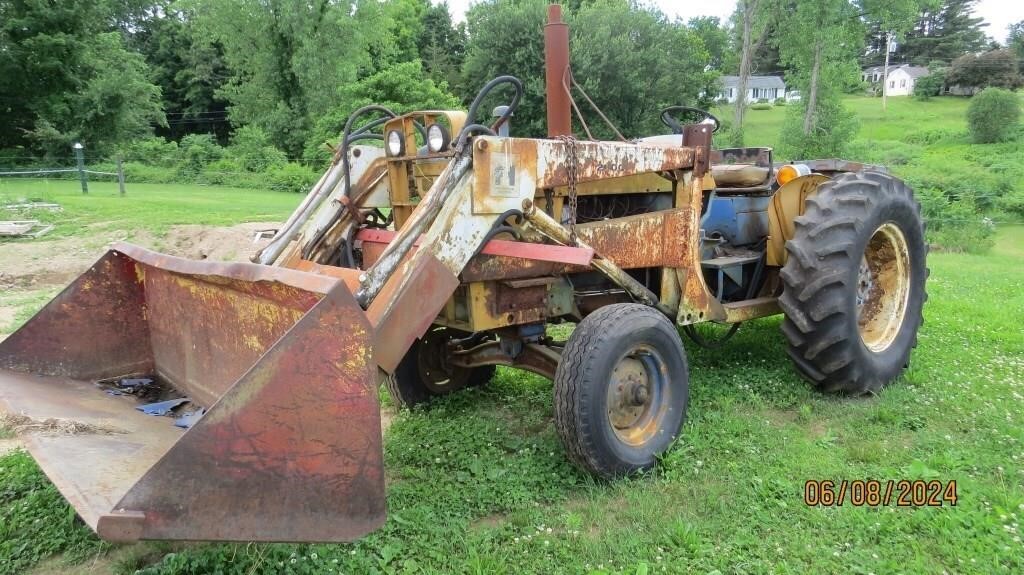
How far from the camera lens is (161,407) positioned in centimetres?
345

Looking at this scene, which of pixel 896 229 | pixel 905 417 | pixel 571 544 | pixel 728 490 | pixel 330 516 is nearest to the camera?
pixel 330 516

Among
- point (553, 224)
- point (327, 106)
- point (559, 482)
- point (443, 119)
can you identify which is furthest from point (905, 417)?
point (327, 106)

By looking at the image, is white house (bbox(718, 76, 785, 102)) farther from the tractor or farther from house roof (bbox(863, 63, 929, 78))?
the tractor

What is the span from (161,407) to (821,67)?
Answer: 1219 inches

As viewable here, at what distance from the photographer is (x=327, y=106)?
1271 inches

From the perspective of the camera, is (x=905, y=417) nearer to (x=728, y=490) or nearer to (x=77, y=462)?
(x=728, y=490)

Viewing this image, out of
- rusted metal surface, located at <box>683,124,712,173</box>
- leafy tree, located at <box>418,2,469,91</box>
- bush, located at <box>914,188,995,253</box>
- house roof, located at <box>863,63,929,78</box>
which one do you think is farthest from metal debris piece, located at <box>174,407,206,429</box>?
house roof, located at <box>863,63,929,78</box>

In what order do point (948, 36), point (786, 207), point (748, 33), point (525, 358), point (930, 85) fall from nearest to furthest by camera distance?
1. point (525, 358)
2. point (786, 207)
3. point (748, 33)
4. point (930, 85)
5. point (948, 36)

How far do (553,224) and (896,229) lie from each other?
9.45ft

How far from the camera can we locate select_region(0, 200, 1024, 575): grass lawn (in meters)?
2.92

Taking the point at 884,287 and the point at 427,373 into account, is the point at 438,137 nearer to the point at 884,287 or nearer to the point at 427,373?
the point at 427,373

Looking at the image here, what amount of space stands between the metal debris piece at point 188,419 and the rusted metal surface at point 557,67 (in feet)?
8.56

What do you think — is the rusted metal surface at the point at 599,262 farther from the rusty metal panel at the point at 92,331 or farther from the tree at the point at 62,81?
the tree at the point at 62,81

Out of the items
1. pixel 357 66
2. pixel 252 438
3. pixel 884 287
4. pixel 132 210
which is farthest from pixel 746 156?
pixel 357 66
